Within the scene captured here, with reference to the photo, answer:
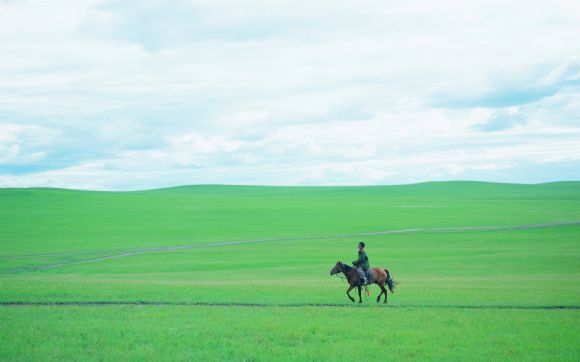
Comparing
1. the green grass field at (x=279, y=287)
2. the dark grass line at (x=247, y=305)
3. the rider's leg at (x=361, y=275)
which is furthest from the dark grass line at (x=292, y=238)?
the rider's leg at (x=361, y=275)

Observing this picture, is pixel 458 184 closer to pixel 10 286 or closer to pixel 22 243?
pixel 22 243

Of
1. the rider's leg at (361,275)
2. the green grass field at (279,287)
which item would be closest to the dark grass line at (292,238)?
the green grass field at (279,287)

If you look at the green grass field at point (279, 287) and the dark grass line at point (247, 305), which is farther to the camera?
the dark grass line at point (247, 305)

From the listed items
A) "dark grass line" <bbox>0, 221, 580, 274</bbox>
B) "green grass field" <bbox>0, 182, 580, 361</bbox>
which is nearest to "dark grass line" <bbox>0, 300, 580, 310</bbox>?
"green grass field" <bbox>0, 182, 580, 361</bbox>

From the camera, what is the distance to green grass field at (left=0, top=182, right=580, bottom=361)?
1552 centimetres

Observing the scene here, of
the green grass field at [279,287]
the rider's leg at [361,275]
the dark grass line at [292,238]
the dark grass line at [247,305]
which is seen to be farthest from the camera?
the dark grass line at [292,238]

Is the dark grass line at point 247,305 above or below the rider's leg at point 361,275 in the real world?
below

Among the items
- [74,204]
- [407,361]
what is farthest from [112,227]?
[407,361]

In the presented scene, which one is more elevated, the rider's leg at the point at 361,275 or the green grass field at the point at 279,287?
the rider's leg at the point at 361,275

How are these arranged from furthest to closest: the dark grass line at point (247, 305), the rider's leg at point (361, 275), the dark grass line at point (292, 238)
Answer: the dark grass line at point (292, 238) → the rider's leg at point (361, 275) → the dark grass line at point (247, 305)

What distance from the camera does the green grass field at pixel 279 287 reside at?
15.5 m

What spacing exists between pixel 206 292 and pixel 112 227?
56943mm

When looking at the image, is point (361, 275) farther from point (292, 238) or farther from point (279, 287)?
point (292, 238)

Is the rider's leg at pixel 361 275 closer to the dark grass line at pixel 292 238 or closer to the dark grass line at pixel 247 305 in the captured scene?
the dark grass line at pixel 247 305
